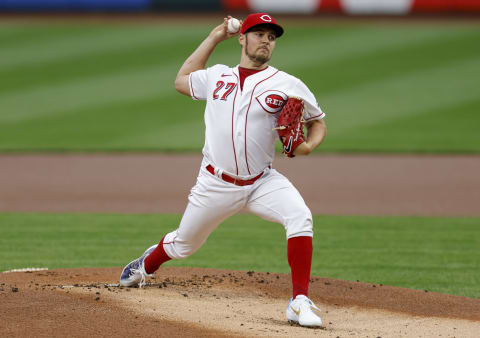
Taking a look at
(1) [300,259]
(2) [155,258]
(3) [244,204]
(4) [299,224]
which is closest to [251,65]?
(3) [244,204]

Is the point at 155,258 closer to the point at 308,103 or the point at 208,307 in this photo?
the point at 208,307

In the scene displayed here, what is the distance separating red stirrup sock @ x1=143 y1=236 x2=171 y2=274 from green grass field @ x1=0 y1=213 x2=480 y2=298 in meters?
1.67

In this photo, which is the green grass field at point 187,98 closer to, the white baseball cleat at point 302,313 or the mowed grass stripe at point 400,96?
the mowed grass stripe at point 400,96

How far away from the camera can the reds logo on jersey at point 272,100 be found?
5.59m

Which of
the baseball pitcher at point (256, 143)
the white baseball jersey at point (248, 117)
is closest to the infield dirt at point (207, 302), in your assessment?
the baseball pitcher at point (256, 143)

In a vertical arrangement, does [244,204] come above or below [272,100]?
below

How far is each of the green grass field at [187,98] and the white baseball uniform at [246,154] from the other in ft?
32.3

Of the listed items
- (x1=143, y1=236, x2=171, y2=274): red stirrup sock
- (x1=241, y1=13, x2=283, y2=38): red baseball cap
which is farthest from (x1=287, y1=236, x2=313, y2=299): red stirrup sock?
(x1=241, y1=13, x2=283, y2=38): red baseball cap

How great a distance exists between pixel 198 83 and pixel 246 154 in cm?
66

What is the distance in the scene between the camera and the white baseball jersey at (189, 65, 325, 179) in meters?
5.60

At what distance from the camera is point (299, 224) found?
216 inches

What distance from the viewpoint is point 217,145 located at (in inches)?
223

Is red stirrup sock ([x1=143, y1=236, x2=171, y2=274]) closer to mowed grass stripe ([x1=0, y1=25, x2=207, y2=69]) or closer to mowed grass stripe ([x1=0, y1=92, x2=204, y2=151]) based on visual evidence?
mowed grass stripe ([x1=0, y1=92, x2=204, y2=151])

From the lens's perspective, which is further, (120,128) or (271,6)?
(271,6)
